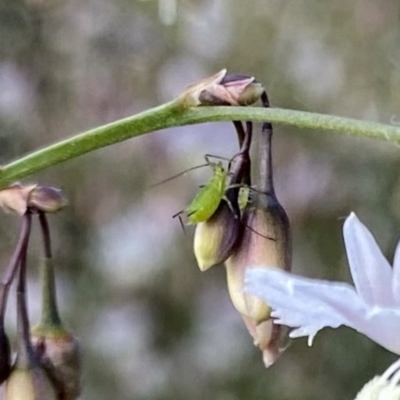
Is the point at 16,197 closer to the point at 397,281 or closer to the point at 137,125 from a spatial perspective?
the point at 137,125

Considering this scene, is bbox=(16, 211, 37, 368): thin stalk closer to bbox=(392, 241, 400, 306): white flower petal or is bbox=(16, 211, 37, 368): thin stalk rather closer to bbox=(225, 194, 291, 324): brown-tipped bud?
bbox=(225, 194, 291, 324): brown-tipped bud

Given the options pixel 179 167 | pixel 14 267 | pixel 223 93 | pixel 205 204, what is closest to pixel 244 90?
pixel 223 93

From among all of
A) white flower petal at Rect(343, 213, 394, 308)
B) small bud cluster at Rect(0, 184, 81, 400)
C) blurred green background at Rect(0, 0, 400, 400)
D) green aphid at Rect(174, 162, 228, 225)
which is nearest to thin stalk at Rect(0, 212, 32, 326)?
small bud cluster at Rect(0, 184, 81, 400)

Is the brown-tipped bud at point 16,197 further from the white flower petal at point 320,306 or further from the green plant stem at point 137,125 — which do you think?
the white flower petal at point 320,306

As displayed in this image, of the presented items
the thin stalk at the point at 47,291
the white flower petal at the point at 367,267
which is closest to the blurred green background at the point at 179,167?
the thin stalk at the point at 47,291

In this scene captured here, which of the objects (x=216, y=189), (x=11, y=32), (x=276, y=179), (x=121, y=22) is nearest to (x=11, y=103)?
(x=11, y=32)
